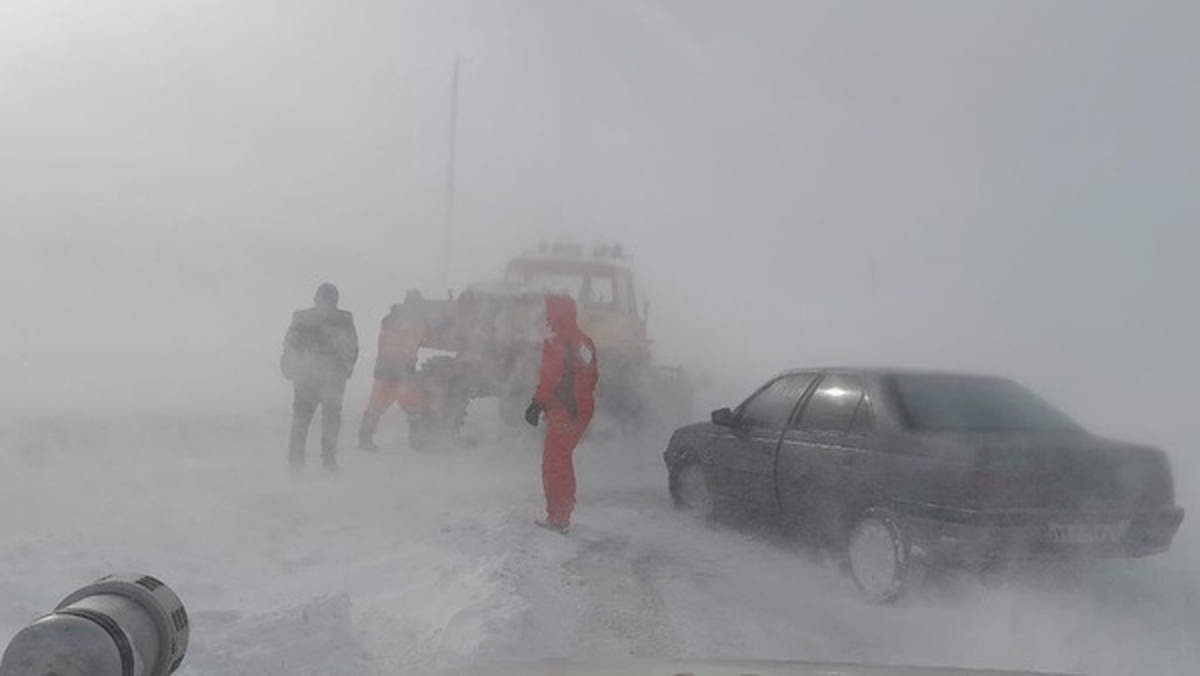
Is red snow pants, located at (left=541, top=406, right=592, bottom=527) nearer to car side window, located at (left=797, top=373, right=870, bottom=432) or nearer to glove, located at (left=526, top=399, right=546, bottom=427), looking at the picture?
glove, located at (left=526, top=399, right=546, bottom=427)

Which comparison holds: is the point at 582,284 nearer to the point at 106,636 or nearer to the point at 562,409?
the point at 562,409

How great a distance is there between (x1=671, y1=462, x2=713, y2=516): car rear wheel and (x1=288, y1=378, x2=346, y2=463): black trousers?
345 cm

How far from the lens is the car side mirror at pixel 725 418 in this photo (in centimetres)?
848

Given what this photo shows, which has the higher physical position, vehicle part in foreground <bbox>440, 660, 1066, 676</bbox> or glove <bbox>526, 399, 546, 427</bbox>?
glove <bbox>526, 399, 546, 427</bbox>

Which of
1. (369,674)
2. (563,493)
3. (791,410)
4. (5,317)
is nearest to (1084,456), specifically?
(791,410)

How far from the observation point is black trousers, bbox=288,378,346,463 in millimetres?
10875

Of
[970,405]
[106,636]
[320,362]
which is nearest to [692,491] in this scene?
[970,405]

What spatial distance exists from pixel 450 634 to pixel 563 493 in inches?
98.6

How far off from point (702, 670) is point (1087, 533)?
4.62 meters

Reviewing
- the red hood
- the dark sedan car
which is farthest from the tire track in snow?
the red hood

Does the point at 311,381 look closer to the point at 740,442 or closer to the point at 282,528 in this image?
the point at 282,528

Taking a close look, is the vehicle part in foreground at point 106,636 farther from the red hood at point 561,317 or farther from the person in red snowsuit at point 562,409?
the red hood at point 561,317

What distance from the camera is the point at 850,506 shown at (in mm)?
6957

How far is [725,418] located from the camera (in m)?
8.51
